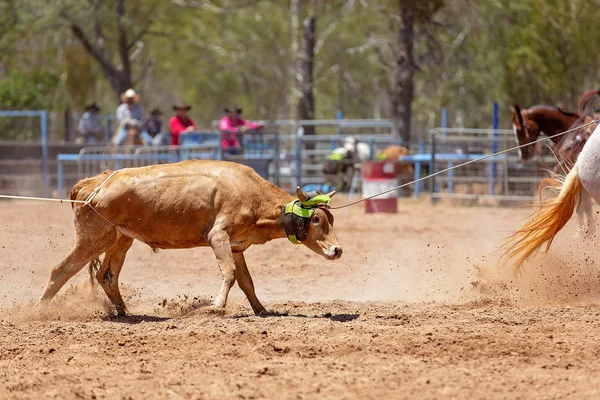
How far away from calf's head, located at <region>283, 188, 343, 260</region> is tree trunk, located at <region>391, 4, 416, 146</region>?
15.6 metres

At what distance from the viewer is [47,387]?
16.4 ft

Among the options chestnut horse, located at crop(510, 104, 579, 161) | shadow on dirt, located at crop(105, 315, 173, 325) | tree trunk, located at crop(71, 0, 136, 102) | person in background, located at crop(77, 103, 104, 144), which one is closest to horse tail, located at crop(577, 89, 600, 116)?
chestnut horse, located at crop(510, 104, 579, 161)

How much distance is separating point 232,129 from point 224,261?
1158 centimetres

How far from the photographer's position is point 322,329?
6387mm

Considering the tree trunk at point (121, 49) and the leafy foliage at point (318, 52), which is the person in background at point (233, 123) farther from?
the tree trunk at point (121, 49)

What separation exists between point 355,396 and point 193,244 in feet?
9.33

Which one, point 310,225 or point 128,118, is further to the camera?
point 128,118

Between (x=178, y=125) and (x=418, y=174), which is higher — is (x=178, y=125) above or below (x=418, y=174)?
above

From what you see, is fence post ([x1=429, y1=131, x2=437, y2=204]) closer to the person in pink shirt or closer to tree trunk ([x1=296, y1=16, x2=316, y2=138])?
the person in pink shirt

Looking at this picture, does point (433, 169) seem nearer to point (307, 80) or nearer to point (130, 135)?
point (130, 135)

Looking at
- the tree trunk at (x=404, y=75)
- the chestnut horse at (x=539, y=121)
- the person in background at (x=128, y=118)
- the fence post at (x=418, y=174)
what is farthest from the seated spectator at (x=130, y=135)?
the chestnut horse at (x=539, y=121)

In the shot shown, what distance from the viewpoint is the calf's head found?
709cm

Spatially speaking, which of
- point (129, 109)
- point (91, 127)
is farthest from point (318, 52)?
point (129, 109)

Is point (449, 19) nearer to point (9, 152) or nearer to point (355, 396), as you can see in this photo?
point (9, 152)
